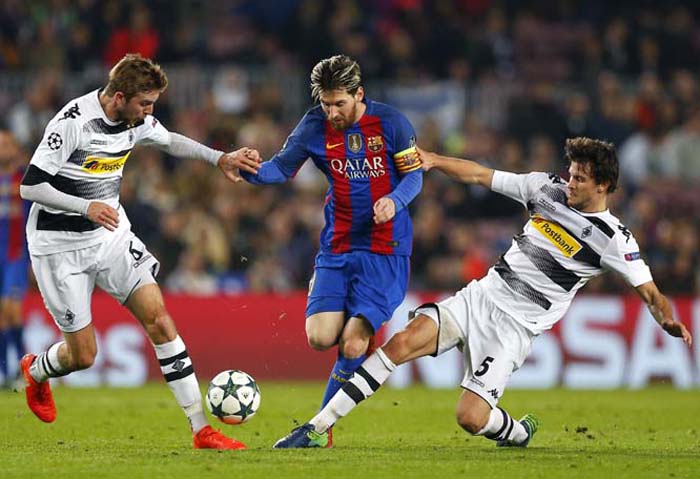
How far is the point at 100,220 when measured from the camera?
26.9 feet

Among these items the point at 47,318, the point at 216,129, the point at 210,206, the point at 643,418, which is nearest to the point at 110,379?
the point at 47,318

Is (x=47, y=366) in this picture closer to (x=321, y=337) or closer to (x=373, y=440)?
(x=321, y=337)

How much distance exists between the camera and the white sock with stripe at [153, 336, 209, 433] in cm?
861

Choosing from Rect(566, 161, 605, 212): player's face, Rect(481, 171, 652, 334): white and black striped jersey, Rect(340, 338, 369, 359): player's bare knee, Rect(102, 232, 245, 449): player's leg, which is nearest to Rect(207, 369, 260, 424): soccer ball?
Rect(102, 232, 245, 449): player's leg

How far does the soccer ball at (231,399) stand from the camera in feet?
28.4

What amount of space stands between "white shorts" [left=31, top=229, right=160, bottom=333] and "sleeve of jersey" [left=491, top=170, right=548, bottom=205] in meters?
2.31

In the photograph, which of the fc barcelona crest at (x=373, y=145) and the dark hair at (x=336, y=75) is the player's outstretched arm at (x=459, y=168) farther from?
the dark hair at (x=336, y=75)

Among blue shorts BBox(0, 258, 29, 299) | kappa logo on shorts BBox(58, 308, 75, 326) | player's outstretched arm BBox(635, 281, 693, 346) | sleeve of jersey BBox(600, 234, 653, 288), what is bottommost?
blue shorts BBox(0, 258, 29, 299)

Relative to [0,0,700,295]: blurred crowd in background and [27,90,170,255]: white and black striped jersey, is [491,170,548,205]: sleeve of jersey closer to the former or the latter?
[27,90,170,255]: white and black striped jersey

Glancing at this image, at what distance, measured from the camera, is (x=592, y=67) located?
19062 mm

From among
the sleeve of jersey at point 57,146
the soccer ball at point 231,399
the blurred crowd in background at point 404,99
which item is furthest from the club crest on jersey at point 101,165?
the blurred crowd in background at point 404,99

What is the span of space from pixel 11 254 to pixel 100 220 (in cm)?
616

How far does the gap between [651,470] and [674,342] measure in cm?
783

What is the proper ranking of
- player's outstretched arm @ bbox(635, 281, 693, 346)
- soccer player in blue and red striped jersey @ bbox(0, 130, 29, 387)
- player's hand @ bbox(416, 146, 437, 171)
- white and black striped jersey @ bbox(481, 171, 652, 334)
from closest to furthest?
1. player's outstretched arm @ bbox(635, 281, 693, 346)
2. white and black striped jersey @ bbox(481, 171, 652, 334)
3. player's hand @ bbox(416, 146, 437, 171)
4. soccer player in blue and red striped jersey @ bbox(0, 130, 29, 387)
